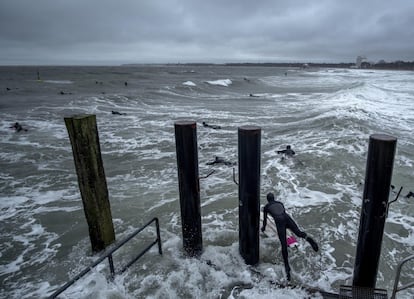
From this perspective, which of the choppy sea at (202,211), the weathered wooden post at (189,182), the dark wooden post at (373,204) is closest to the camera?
the dark wooden post at (373,204)

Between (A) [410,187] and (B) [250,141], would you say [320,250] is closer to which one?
(B) [250,141]

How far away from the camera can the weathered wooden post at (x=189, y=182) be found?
470cm

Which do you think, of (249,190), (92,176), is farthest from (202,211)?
(92,176)

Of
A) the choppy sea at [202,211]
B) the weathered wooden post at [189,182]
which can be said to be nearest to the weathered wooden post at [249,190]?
the choppy sea at [202,211]

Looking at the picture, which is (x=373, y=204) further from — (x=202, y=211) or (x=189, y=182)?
(x=202, y=211)

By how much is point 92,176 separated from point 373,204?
4598mm

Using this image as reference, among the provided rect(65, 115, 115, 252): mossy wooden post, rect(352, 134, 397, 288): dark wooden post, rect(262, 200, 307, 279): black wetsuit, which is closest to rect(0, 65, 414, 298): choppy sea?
rect(262, 200, 307, 279): black wetsuit

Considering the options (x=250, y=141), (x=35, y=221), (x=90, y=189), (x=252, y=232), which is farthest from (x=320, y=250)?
(x=35, y=221)

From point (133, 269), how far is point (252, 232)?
2446 mm

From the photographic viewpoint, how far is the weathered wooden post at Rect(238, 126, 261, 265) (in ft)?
14.6

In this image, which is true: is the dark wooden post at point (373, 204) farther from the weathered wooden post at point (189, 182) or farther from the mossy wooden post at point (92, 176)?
the mossy wooden post at point (92, 176)

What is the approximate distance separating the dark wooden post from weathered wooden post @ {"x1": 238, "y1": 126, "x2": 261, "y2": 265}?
157cm

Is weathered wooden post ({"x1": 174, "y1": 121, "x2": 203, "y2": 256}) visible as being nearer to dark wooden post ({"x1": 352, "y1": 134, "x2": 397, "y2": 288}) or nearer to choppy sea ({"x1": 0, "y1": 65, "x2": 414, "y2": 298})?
choppy sea ({"x1": 0, "y1": 65, "x2": 414, "y2": 298})

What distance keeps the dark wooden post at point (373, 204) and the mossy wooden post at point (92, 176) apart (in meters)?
4.44
